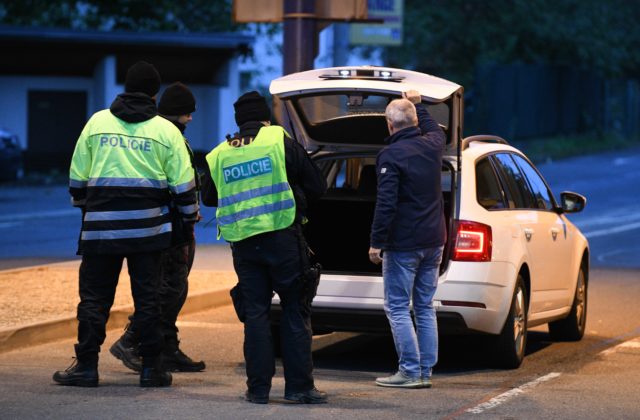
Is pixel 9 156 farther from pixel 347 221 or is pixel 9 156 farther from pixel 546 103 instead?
pixel 546 103

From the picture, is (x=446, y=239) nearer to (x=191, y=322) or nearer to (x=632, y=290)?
(x=191, y=322)

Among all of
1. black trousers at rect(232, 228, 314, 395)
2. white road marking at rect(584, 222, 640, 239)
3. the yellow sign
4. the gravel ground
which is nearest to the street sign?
the gravel ground

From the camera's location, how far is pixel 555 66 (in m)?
47.8

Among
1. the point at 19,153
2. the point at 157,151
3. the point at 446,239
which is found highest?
the point at 157,151

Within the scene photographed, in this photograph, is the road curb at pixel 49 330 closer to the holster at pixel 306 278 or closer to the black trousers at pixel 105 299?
the black trousers at pixel 105 299

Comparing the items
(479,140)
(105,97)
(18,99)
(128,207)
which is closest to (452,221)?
(479,140)

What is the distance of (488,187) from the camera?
9.62 metres

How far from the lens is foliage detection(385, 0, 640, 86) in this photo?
151 feet

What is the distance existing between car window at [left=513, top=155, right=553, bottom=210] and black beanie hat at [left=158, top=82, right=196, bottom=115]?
8.74 feet

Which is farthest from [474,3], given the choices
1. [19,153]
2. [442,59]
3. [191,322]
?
[191,322]

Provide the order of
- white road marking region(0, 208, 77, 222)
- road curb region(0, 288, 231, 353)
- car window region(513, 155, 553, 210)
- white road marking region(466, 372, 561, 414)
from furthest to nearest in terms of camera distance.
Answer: white road marking region(0, 208, 77, 222), car window region(513, 155, 553, 210), road curb region(0, 288, 231, 353), white road marking region(466, 372, 561, 414)

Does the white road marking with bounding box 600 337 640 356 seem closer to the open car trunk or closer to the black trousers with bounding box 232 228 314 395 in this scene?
the open car trunk

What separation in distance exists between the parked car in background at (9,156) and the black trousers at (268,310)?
2128 cm

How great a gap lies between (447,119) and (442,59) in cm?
3894
